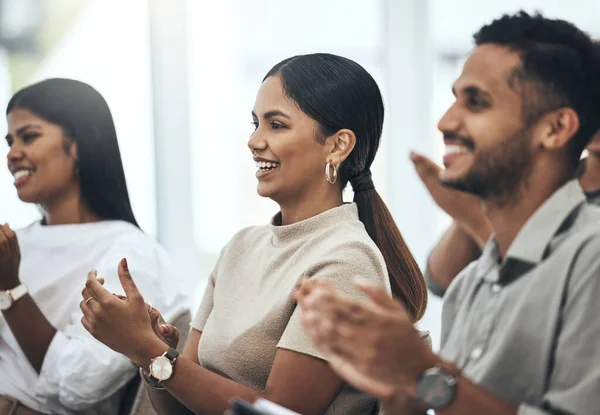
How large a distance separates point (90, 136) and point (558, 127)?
1.61m

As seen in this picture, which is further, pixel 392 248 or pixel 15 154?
pixel 15 154

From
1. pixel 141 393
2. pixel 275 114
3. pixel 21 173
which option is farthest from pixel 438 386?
pixel 21 173

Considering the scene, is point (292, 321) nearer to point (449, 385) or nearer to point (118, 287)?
point (449, 385)

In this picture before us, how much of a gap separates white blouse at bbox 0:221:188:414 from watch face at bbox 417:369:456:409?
126 cm

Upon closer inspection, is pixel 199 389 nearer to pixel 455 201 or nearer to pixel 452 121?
Answer: pixel 455 201

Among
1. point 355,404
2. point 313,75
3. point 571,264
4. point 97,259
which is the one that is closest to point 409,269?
point 355,404

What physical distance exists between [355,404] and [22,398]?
0.98m

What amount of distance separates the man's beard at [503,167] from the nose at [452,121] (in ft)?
0.21

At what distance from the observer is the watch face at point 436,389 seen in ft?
3.90

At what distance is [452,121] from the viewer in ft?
4.79

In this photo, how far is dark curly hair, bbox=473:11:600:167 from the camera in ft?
Result: 4.63

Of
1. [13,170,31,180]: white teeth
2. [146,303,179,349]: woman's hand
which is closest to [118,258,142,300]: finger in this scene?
[146,303,179,349]: woman's hand

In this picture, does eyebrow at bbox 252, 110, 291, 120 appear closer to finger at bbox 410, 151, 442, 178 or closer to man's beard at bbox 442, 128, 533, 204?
finger at bbox 410, 151, 442, 178

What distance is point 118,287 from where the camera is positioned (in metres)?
2.37
